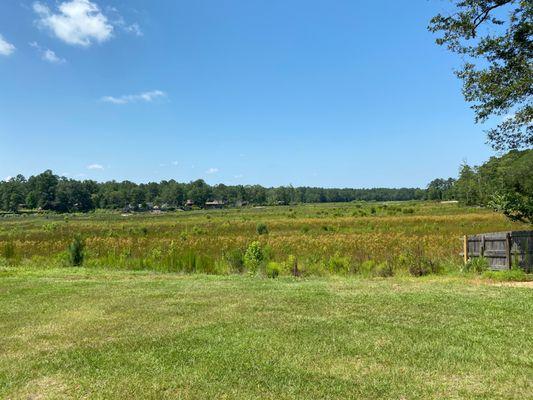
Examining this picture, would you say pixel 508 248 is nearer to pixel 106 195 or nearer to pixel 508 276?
pixel 508 276

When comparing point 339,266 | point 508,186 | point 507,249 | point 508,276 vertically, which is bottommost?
point 339,266

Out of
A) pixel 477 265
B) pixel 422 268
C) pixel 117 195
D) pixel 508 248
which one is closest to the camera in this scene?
pixel 508 248

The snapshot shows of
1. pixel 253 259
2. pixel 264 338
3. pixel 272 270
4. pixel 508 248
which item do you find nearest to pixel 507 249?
pixel 508 248

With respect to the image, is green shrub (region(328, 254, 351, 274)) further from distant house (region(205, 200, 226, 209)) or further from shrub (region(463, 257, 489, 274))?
distant house (region(205, 200, 226, 209))

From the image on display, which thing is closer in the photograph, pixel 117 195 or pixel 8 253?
pixel 8 253

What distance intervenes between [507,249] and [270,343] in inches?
416

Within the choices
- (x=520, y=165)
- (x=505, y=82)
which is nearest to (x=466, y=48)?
(x=505, y=82)

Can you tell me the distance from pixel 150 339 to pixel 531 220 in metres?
12.6

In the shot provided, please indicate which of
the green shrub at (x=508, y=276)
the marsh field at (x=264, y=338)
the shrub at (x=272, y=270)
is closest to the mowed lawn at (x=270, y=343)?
the marsh field at (x=264, y=338)

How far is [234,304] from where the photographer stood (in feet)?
29.6

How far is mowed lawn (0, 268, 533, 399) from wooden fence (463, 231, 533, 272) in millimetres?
4052

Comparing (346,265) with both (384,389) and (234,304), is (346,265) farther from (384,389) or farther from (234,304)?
(384,389)

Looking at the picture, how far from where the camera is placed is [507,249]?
14.0 metres

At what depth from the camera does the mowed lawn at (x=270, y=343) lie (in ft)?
16.0
